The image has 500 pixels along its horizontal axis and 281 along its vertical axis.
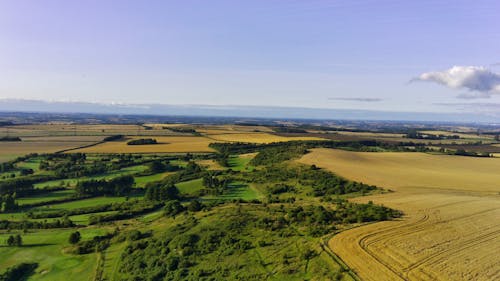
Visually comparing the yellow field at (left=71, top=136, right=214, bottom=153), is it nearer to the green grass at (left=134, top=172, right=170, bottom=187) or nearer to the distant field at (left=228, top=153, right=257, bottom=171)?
the distant field at (left=228, top=153, right=257, bottom=171)

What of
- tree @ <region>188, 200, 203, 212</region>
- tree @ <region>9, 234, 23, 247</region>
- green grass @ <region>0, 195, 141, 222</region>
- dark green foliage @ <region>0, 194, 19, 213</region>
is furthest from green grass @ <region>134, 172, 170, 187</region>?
tree @ <region>9, 234, 23, 247</region>

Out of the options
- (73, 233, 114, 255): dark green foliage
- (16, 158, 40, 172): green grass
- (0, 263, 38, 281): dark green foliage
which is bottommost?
(0, 263, 38, 281): dark green foliage

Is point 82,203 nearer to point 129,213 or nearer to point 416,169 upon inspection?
point 129,213

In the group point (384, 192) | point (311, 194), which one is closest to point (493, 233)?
point (384, 192)

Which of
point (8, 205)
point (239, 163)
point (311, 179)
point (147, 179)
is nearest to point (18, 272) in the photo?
point (8, 205)

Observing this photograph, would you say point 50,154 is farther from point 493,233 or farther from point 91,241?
point 493,233

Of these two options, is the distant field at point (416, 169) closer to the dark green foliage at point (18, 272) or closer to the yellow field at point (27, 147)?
the dark green foliage at point (18, 272)
